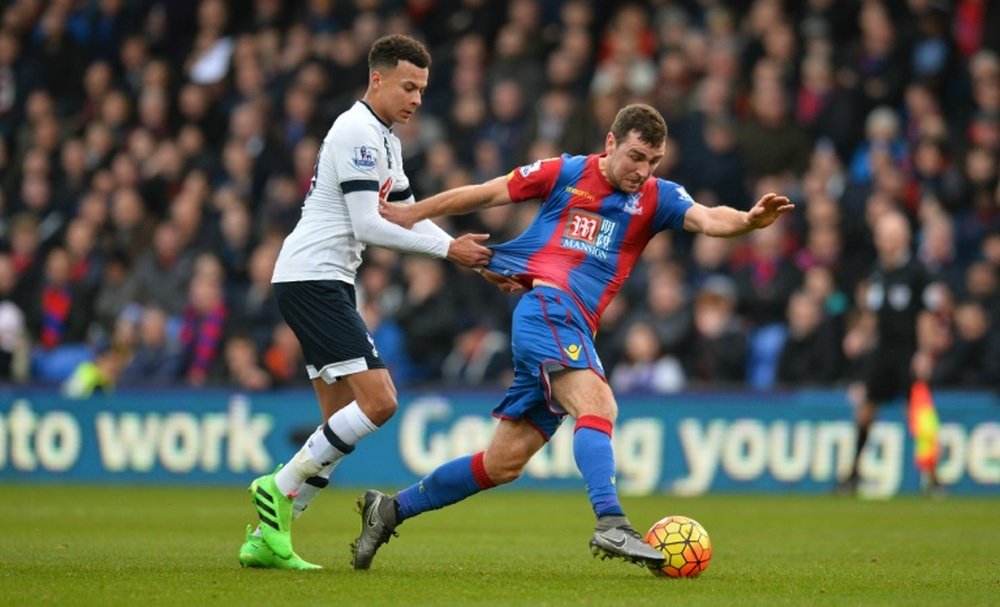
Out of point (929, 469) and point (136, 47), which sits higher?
point (136, 47)

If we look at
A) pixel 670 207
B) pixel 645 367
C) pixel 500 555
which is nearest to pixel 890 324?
pixel 645 367

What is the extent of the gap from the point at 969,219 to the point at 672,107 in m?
3.51

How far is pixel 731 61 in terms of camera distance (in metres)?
19.4

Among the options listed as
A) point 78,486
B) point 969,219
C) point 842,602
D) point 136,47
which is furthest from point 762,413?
point 136,47

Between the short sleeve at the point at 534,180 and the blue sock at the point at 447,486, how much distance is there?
133cm

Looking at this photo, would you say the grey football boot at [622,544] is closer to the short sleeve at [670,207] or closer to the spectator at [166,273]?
the short sleeve at [670,207]

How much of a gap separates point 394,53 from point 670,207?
5.31ft

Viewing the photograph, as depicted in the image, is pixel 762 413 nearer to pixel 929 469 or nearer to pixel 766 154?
pixel 929 469

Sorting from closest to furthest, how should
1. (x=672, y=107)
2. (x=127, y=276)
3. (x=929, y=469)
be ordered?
(x=929, y=469)
(x=672, y=107)
(x=127, y=276)

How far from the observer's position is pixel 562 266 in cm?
855

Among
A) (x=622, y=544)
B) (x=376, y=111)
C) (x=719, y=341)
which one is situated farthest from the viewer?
(x=719, y=341)

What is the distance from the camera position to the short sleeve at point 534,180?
8609mm

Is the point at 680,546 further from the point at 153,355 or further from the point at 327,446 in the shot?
the point at 153,355

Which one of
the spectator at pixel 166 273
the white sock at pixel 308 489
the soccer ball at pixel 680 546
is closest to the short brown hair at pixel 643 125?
the soccer ball at pixel 680 546
